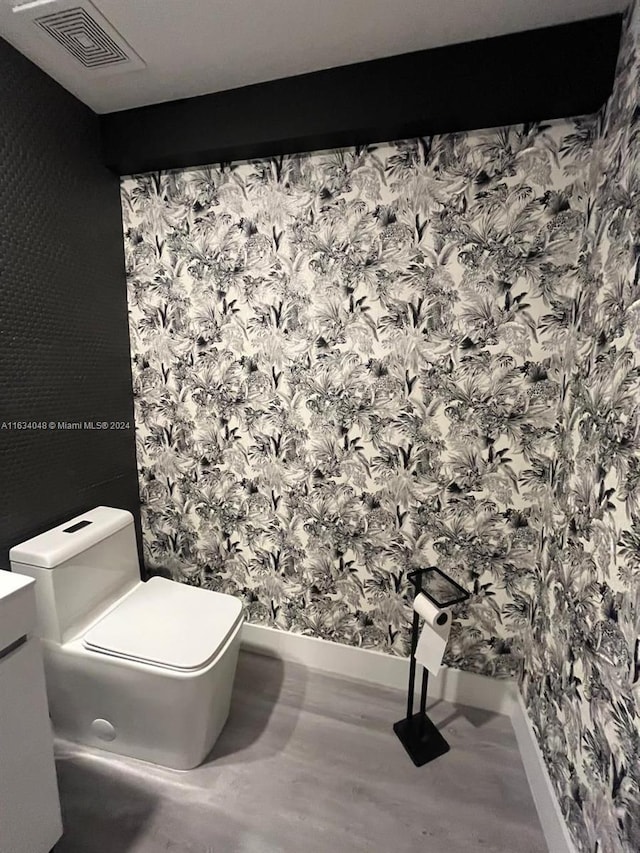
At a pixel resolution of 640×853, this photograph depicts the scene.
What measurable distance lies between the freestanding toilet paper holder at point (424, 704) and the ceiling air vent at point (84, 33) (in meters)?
1.96

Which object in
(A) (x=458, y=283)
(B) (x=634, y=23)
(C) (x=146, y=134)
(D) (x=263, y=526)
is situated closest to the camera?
(B) (x=634, y=23)

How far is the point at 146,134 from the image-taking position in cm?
154

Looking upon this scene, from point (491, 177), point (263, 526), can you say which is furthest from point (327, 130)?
point (263, 526)

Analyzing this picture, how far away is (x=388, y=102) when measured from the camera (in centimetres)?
129

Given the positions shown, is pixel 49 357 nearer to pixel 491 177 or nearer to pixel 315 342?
pixel 315 342

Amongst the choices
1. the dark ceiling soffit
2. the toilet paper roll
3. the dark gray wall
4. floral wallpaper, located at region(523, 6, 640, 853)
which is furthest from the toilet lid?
the dark ceiling soffit

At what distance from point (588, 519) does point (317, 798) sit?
122cm

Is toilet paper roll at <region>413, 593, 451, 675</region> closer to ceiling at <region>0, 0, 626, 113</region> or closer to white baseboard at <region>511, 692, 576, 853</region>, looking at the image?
white baseboard at <region>511, 692, 576, 853</region>

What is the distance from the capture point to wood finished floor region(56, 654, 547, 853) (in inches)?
46.8

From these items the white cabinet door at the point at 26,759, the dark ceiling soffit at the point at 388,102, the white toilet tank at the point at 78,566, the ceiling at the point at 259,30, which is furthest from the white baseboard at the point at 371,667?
the ceiling at the point at 259,30

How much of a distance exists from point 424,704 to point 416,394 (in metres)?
1.16

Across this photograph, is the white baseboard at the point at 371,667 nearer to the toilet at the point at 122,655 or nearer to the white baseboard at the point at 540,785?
the white baseboard at the point at 540,785

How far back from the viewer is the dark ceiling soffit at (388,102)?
1.15m

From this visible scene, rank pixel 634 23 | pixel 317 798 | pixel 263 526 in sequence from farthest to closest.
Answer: pixel 263 526 < pixel 317 798 < pixel 634 23
